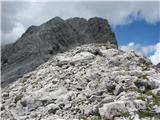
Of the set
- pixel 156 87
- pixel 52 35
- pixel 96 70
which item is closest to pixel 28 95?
pixel 96 70

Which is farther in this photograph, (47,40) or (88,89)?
(47,40)

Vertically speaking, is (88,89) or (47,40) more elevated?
(47,40)

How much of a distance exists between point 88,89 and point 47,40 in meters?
22.7

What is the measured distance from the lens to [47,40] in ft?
210

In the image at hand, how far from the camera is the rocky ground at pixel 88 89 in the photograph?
38.1m

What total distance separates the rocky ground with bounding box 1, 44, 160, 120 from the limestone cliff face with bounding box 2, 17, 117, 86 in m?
7.19

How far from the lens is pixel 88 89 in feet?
141

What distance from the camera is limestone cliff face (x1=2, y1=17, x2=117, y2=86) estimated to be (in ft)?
194

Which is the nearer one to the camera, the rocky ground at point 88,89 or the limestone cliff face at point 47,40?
the rocky ground at point 88,89

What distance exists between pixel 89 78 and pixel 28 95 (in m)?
6.97

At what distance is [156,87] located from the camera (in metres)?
41.2

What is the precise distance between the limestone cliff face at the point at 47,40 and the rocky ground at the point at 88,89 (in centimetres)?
719

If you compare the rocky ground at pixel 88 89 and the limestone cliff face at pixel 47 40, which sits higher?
the limestone cliff face at pixel 47 40

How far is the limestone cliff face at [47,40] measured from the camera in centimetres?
5906
